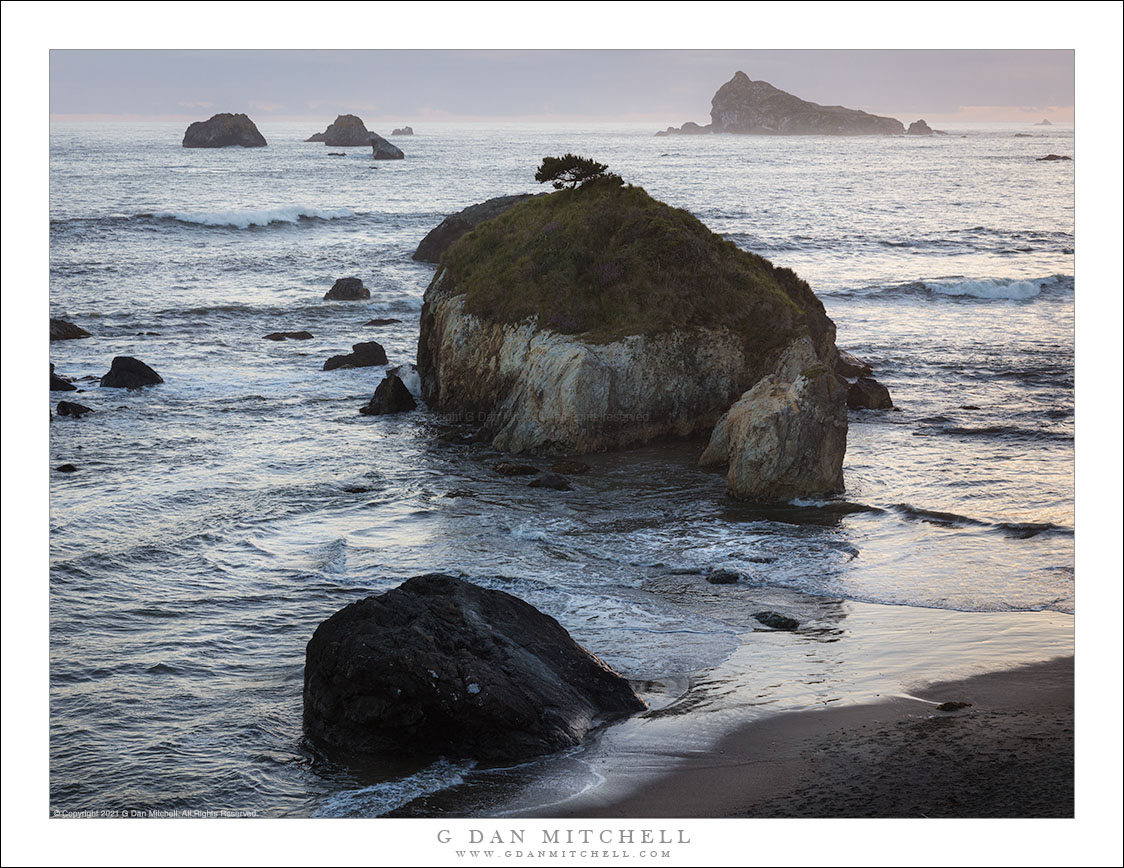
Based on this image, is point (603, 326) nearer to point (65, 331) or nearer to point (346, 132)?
point (65, 331)

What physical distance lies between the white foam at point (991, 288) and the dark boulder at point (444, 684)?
47070 mm

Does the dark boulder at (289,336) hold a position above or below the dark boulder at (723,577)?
above

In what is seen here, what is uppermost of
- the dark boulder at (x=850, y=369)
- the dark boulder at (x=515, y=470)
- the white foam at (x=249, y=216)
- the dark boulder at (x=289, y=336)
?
the white foam at (x=249, y=216)

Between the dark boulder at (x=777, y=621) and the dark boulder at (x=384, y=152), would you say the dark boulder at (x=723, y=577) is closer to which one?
the dark boulder at (x=777, y=621)

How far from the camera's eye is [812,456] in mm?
23938

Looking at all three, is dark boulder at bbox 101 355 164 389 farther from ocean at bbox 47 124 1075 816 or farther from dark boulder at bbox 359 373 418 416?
dark boulder at bbox 359 373 418 416

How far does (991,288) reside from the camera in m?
55.9

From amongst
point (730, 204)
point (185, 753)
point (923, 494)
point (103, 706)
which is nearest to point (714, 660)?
point (185, 753)

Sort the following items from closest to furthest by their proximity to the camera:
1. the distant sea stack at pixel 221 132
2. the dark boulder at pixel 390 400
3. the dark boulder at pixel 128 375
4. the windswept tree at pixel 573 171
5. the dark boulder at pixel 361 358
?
the dark boulder at pixel 390 400 < the windswept tree at pixel 573 171 < the dark boulder at pixel 128 375 < the dark boulder at pixel 361 358 < the distant sea stack at pixel 221 132

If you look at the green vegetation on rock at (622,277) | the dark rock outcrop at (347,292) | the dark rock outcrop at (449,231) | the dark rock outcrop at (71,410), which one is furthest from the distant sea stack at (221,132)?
the green vegetation on rock at (622,277)

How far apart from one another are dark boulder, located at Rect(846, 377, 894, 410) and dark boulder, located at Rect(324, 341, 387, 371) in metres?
17.2

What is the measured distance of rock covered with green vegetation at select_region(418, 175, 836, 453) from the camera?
2866 centimetres

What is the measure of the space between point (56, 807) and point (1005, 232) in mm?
78115

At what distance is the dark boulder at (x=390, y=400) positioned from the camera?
32688 mm
